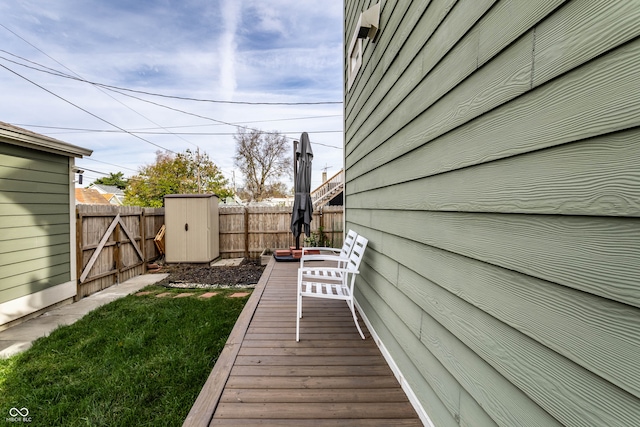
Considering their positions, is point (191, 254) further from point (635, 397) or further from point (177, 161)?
point (177, 161)

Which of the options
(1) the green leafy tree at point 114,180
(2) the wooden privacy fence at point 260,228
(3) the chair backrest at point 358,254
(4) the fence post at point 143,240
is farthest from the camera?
(1) the green leafy tree at point 114,180

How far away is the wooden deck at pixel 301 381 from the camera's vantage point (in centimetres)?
147

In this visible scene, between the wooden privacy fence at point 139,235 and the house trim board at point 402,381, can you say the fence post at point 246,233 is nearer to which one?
the wooden privacy fence at point 139,235

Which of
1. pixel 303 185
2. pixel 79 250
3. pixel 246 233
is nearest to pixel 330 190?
pixel 246 233

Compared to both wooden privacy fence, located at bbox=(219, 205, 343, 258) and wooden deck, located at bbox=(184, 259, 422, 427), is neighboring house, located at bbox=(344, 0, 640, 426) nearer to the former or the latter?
wooden deck, located at bbox=(184, 259, 422, 427)

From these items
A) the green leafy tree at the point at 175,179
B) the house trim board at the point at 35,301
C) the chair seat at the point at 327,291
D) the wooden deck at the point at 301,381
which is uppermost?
the green leafy tree at the point at 175,179

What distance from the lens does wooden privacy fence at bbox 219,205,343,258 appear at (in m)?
8.20

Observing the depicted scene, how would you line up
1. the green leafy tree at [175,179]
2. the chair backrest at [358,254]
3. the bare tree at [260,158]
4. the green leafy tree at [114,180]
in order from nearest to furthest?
the chair backrest at [358,254] < the green leafy tree at [175,179] < the bare tree at [260,158] < the green leafy tree at [114,180]

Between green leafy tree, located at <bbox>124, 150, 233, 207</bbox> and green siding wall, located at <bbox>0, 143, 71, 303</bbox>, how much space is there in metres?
13.1

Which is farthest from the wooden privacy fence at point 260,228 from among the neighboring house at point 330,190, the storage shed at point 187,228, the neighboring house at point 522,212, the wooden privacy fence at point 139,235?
the neighboring house at point 522,212

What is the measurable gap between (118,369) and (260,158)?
19.7 metres

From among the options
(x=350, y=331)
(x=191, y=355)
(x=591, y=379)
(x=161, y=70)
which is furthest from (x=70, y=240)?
(x=161, y=70)

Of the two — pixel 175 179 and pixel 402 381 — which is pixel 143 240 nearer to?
pixel 402 381

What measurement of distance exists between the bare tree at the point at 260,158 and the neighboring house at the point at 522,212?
19.9m
